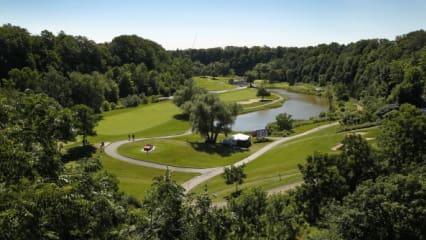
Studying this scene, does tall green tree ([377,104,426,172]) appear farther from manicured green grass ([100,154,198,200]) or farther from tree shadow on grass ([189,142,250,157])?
tree shadow on grass ([189,142,250,157])

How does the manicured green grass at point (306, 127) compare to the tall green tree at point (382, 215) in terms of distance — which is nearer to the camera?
the tall green tree at point (382, 215)

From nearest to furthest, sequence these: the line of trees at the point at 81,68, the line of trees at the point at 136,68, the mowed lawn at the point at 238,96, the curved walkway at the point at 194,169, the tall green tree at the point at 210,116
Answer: the curved walkway at the point at 194,169 < the tall green tree at the point at 210,116 < the line of trees at the point at 136,68 < the line of trees at the point at 81,68 < the mowed lawn at the point at 238,96

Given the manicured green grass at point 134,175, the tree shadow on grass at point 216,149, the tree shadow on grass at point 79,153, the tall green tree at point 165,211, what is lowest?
the manicured green grass at point 134,175

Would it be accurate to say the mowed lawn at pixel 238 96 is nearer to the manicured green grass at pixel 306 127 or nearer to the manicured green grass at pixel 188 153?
the manicured green grass at pixel 306 127

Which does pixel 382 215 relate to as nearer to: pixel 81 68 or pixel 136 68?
pixel 81 68

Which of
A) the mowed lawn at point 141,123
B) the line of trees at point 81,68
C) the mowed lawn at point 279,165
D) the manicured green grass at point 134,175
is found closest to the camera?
the mowed lawn at point 279,165

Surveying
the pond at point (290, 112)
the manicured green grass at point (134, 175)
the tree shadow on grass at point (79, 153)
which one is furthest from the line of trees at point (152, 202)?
the pond at point (290, 112)

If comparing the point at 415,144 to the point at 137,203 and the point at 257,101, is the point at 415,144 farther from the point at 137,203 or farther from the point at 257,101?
the point at 257,101
